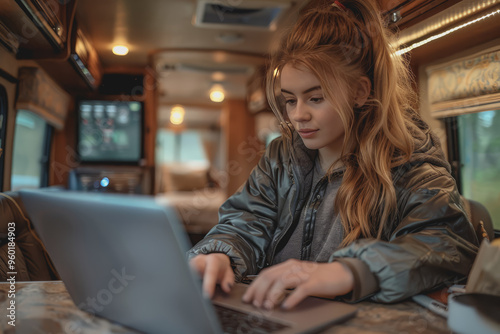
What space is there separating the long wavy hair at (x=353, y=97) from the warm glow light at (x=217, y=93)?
484cm

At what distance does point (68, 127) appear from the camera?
12.0 ft

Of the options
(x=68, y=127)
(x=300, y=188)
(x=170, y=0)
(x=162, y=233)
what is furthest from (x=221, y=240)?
(x=68, y=127)

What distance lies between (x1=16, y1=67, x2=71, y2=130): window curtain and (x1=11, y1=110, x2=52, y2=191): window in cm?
9

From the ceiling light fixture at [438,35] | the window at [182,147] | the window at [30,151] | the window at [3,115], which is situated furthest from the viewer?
the window at [182,147]

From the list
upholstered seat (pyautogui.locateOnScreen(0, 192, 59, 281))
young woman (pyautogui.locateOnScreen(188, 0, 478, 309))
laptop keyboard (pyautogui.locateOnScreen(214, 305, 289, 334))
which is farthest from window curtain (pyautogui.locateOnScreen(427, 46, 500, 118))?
upholstered seat (pyautogui.locateOnScreen(0, 192, 59, 281))

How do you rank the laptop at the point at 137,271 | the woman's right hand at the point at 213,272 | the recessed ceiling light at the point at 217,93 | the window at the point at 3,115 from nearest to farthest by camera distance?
the laptop at the point at 137,271
the woman's right hand at the point at 213,272
the window at the point at 3,115
the recessed ceiling light at the point at 217,93

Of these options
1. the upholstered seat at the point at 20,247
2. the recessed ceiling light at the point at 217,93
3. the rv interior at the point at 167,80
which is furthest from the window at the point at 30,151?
the recessed ceiling light at the point at 217,93

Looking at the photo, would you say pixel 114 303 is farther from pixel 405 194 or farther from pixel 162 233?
pixel 405 194

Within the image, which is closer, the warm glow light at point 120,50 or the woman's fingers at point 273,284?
the woman's fingers at point 273,284

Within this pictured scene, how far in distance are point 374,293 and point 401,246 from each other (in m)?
0.10

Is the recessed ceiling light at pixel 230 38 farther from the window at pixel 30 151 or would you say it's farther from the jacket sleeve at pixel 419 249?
the jacket sleeve at pixel 419 249

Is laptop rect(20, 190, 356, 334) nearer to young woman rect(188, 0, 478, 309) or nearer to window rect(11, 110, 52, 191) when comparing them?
young woman rect(188, 0, 478, 309)

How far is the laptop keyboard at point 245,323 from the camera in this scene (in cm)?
55

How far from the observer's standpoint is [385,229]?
0.97 metres
